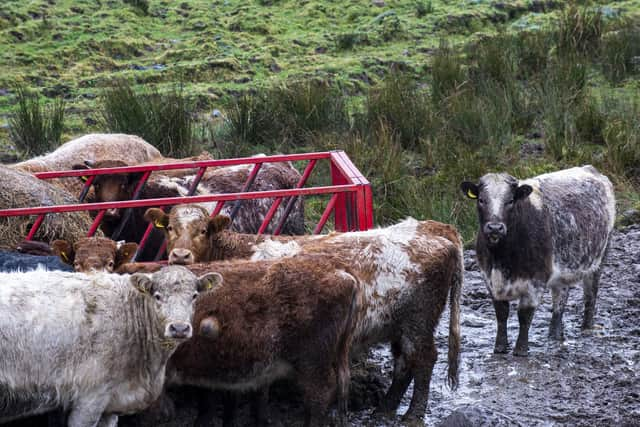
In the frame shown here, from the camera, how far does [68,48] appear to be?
14.0 meters

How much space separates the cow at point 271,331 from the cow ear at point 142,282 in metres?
0.50

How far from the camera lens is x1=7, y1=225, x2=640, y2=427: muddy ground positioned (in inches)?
262

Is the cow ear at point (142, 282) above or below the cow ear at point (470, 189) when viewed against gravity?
above

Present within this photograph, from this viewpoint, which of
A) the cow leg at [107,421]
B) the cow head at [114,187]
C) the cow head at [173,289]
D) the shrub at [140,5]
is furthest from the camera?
the shrub at [140,5]

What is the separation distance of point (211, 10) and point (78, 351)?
11.2 m

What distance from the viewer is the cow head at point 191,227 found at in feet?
23.6

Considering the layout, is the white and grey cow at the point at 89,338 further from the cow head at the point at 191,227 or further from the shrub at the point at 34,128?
the shrub at the point at 34,128

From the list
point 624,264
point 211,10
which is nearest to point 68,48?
point 211,10

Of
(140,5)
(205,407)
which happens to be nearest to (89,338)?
(205,407)

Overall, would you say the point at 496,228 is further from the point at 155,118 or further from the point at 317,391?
the point at 155,118

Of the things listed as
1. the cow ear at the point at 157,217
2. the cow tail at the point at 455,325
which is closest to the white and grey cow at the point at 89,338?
the cow ear at the point at 157,217

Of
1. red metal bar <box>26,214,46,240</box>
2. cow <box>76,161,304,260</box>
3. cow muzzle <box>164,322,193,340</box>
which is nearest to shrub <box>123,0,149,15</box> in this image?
cow <box>76,161,304,260</box>

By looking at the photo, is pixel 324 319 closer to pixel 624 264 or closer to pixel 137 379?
pixel 137 379

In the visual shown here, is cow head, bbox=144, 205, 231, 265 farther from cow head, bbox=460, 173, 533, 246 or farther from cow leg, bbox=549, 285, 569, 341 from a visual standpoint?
cow leg, bbox=549, 285, 569, 341
